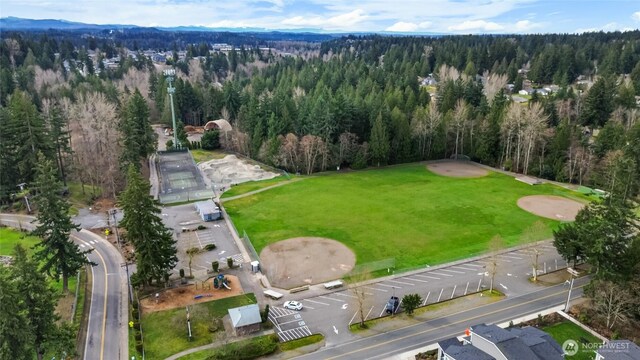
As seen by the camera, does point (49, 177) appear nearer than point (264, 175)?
Yes

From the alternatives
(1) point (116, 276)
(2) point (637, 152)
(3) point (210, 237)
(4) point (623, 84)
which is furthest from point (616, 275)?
(4) point (623, 84)

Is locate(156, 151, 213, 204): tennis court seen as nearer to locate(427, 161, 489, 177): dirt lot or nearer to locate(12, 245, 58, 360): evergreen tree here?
locate(12, 245, 58, 360): evergreen tree

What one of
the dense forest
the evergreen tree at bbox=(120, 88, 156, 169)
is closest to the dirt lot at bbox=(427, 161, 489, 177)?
the dense forest

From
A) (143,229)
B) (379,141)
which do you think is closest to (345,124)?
(379,141)

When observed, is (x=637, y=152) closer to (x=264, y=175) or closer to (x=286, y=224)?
Result: (x=286, y=224)

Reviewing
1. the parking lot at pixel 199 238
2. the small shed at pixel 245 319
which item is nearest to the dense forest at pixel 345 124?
the parking lot at pixel 199 238
